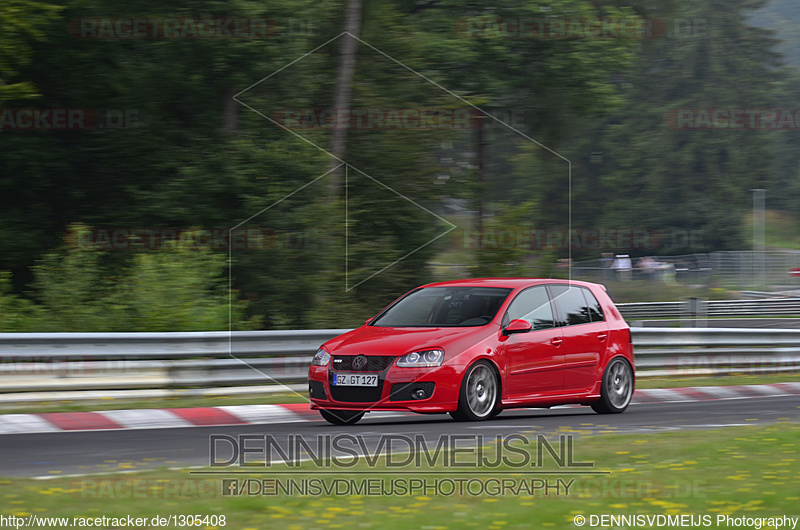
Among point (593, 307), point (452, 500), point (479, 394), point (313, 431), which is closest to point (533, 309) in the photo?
point (593, 307)

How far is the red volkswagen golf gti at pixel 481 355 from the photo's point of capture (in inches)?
421

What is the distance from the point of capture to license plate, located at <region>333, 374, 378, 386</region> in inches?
421

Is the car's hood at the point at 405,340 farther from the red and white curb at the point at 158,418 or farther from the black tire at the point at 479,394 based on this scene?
the red and white curb at the point at 158,418

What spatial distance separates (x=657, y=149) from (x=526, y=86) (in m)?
40.1

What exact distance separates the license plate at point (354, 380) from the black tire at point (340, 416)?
1.26 ft

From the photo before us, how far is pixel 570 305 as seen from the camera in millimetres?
12500

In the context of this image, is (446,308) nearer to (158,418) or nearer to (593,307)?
(593,307)

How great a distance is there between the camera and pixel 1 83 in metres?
18.2

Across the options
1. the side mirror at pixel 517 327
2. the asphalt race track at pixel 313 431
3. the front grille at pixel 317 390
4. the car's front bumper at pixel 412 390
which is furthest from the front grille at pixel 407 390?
the side mirror at pixel 517 327

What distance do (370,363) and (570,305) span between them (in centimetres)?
287

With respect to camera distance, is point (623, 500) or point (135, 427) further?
point (135, 427)

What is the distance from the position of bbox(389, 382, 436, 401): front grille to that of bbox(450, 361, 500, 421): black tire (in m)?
0.33

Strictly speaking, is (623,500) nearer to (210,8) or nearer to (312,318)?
(312,318)

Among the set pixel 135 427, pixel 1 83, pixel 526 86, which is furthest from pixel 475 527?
pixel 526 86
